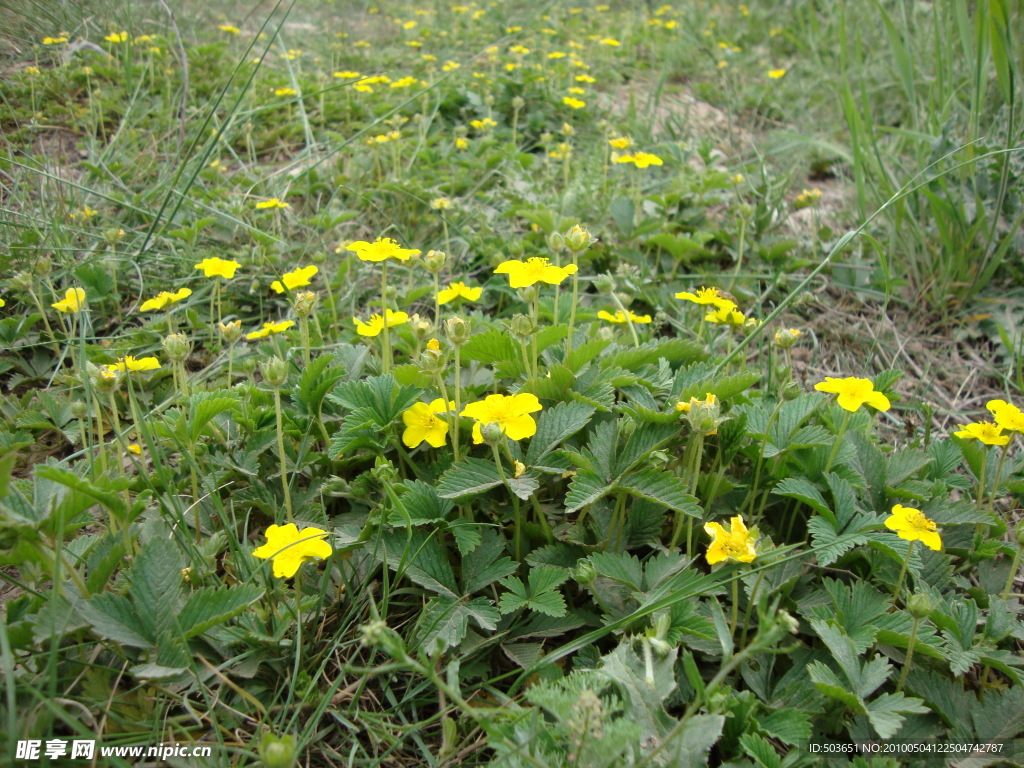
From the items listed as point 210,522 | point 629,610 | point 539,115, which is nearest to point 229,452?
point 210,522

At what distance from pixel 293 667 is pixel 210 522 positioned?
48 centimetres

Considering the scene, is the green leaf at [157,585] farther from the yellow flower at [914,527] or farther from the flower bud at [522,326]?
the yellow flower at [914,527]

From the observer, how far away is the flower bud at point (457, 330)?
55.6 inches

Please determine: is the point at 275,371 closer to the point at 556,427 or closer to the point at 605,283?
the point at 556,427

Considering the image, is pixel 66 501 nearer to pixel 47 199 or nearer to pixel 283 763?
pixel 283 763

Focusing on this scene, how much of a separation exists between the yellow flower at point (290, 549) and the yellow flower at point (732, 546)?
744 millimetres

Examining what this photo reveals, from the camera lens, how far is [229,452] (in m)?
1.61

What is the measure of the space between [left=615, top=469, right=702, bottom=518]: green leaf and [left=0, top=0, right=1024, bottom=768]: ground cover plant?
0.04ft

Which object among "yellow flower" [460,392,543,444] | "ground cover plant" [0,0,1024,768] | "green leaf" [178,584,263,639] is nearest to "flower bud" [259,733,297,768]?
"ground cover plant" [0,0,1024,768]

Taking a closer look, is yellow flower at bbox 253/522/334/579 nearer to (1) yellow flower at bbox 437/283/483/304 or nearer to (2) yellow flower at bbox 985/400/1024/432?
(1) yellow flower at bbox 437/283/483/304

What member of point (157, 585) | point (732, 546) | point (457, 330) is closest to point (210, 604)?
point (157, 585)

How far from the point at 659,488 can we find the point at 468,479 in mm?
403

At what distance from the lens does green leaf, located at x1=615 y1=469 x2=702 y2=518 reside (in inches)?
51.8

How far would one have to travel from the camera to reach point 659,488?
1.34 m
